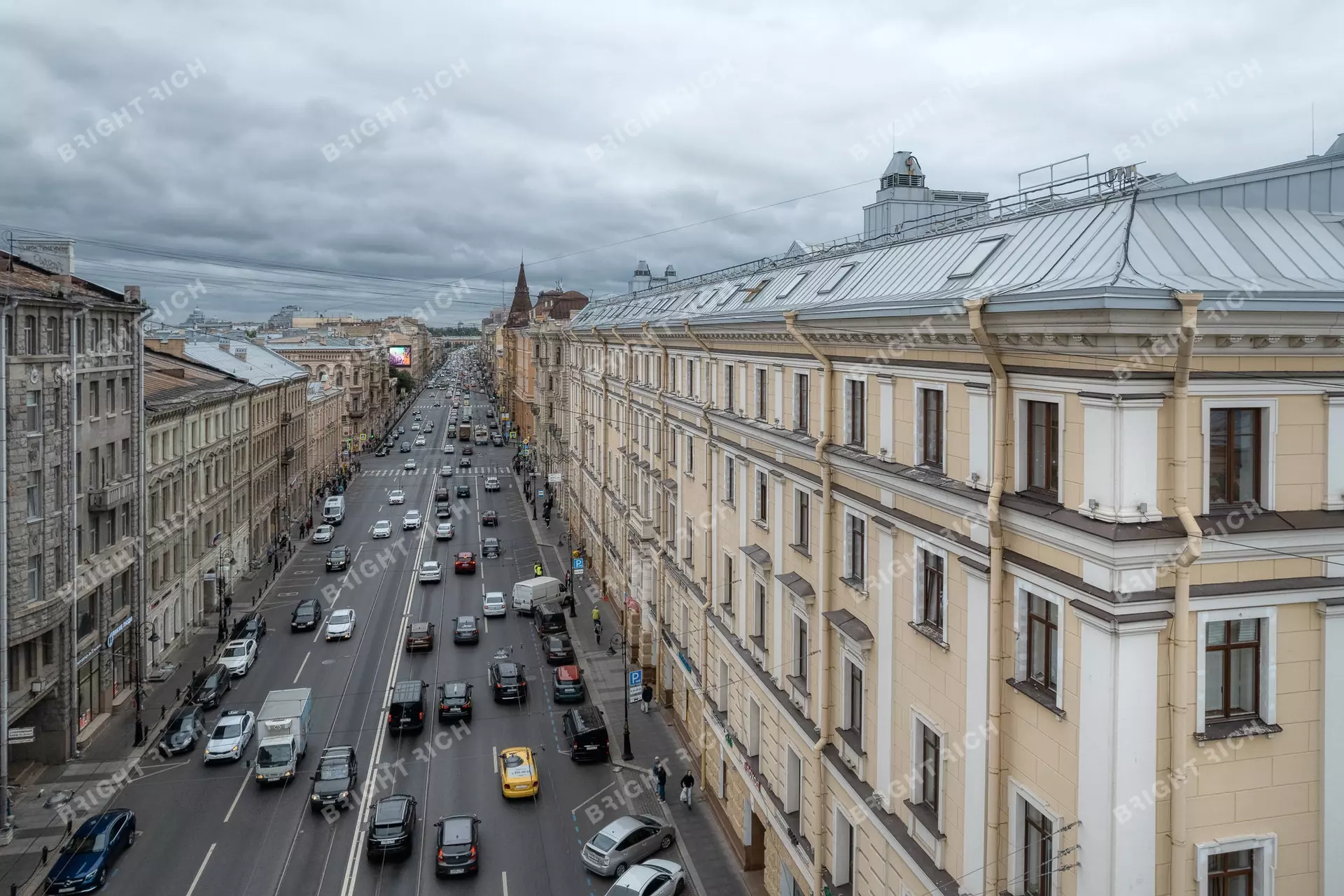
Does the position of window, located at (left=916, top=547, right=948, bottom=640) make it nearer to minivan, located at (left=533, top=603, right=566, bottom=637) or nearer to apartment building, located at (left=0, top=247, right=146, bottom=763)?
apartment building, located at (left=0, top=247, right=146, bottom=763)

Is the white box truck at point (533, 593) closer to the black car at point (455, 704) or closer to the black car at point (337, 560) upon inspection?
the black car at point (455, 704)

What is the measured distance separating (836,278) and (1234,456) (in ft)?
38.1

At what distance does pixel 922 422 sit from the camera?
14234mm

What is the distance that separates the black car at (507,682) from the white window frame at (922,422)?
24013mm

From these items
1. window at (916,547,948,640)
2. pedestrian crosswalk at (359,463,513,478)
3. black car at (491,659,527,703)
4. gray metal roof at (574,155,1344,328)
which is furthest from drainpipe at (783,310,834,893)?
pedestrian crosswalk at (359,463,513,478)

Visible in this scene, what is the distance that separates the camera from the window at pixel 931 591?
1359 cm

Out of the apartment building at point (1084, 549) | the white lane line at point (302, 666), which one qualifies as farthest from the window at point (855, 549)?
the white lane line at point (302, 666)

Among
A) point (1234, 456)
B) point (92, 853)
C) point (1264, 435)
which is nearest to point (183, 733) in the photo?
point (92, 853)

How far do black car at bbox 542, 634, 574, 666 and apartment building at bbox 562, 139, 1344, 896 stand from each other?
67.6ft

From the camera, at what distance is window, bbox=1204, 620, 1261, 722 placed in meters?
10.4

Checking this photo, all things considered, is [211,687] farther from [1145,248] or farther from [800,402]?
[1145,248]

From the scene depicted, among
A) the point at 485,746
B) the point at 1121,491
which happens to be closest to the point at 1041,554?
the point at 1121,491

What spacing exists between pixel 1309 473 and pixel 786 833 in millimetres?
13226

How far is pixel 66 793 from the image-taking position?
1051 inches
